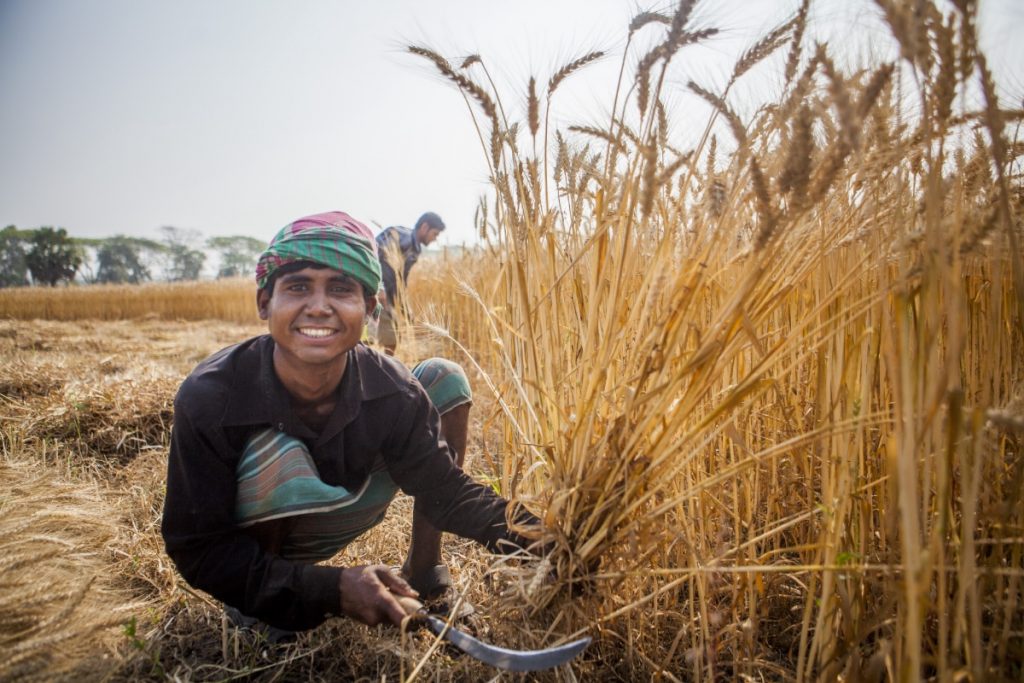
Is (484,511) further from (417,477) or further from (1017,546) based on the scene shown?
(1017,546)

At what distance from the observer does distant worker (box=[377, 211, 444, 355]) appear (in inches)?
173

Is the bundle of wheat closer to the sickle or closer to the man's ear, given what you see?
the sickle

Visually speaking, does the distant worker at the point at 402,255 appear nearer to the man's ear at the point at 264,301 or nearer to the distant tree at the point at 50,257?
the man's ear at the point at 264,301

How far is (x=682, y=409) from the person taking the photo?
0.76 m

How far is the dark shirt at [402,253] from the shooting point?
4363 mm

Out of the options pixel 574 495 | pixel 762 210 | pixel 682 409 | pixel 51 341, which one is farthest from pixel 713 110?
pixel 51 341

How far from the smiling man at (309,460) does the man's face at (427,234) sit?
12.8 feet

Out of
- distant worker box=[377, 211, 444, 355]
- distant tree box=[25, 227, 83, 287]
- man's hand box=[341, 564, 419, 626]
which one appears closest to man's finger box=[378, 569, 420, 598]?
man's hand box=[341, 564, 419, 626]

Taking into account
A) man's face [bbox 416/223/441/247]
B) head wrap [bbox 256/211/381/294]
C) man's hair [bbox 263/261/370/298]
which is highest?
man's face [bbox 416/223/441/247]

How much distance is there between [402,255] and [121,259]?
63.7 metres

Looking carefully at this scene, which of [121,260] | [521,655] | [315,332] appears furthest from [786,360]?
[121,260]

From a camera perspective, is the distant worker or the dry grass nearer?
the distant worker

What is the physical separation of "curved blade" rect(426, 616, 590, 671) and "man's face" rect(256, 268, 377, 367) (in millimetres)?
663

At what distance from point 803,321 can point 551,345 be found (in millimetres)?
446
